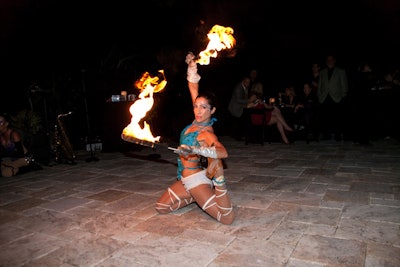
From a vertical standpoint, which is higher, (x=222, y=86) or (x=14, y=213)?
(x=222, y=86)

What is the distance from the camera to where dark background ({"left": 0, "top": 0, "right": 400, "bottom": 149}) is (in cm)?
936

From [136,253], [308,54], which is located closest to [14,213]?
[136,253]

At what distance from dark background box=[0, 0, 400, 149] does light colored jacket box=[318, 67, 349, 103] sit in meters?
2.44

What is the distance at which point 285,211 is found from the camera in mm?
3877

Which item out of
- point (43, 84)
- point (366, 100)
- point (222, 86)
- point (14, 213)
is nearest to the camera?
point (14, 213)

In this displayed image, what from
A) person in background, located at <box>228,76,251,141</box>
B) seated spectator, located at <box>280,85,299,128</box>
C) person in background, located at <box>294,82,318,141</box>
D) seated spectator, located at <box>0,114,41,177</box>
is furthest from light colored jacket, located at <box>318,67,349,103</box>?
seated spectator, located at <box>0,114,41,177</box>

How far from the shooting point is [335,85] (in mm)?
8805

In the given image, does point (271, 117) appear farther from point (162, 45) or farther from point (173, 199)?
point (173, 199)

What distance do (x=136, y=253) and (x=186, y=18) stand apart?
35.2 ft

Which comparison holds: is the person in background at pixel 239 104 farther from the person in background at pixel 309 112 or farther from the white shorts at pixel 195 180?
the white shorts at pixel 195 180

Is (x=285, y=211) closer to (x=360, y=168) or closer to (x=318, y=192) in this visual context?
(x=318, y=192)

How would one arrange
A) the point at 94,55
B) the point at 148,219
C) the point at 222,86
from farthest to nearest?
the point at 222,86
the point at 94,55
the point at 148,219

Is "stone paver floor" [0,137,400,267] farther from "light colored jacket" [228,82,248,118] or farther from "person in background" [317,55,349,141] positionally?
"light colored jacket" [228,82,248,118]

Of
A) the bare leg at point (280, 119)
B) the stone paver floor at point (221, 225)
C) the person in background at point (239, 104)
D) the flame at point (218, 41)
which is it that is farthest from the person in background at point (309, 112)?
the flame at point (218, 41)
